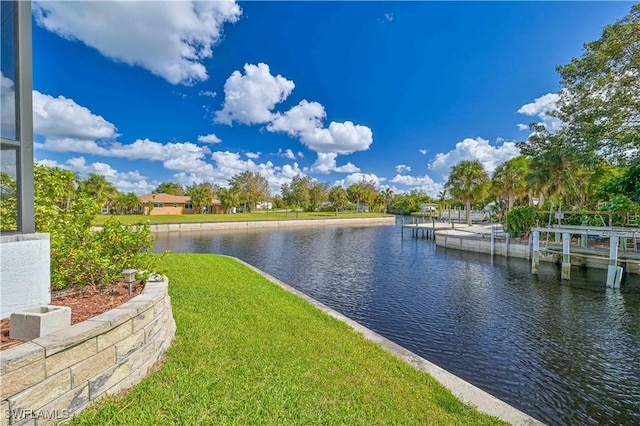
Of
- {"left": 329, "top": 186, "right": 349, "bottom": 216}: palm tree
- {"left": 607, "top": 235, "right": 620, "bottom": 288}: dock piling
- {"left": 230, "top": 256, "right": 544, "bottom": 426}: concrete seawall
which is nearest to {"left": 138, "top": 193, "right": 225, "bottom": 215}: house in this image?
{"left": 329, "top": 186, "right": 349, "bottom": 216}: palm tree

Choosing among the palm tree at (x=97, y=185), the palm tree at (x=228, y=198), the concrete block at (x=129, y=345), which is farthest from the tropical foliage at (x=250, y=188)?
the concrete block at (x=129, y=345)

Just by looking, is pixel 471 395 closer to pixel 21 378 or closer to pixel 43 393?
pixel 43 393

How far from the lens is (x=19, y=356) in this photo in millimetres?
2201

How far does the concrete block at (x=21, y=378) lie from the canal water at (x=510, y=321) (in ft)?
20.4

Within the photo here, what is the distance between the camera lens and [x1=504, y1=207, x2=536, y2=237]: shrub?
67.5 feet

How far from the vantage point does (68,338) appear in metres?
2.54

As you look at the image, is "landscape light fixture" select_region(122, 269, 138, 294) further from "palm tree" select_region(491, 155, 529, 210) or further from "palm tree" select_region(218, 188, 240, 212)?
"palm tree" select_region(218, 188, 240, 212)

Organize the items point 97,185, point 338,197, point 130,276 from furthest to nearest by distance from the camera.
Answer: point 338,197 < point 97,185 < point 130,276

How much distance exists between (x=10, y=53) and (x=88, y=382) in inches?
141

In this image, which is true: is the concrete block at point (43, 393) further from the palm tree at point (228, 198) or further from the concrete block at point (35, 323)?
the palm tree at point (228, 198)

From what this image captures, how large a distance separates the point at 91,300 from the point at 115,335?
1.51 meters

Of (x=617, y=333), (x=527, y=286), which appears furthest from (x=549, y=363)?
(x=527, y=286)

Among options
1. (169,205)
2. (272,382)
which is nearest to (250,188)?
(169,205)

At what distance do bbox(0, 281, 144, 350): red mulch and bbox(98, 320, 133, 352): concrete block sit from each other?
613mm
